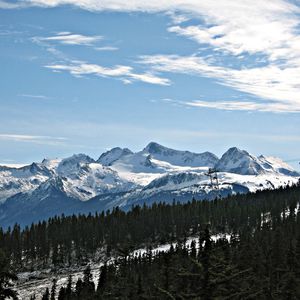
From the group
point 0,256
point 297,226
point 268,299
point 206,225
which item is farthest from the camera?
point 297,226

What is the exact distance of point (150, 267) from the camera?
15875 cm

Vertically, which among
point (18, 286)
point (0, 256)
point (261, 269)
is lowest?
point (18, 286)

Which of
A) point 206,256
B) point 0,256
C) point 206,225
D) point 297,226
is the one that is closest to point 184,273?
point 206,256

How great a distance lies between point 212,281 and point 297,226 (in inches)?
6898

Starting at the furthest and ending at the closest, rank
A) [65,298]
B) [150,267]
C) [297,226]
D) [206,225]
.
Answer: [297,226]
[150,267]
[65,298]
[206,225]

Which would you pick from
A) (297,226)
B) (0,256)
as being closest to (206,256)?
(0,256)

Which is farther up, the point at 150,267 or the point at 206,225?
the point at 206,225

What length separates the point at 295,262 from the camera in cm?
9494

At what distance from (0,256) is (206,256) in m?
14.2

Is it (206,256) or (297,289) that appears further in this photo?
(297,289)

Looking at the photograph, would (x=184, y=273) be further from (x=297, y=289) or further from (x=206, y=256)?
(x=297, y=289)

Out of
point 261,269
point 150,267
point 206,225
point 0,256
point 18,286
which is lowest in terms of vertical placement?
point 18,286

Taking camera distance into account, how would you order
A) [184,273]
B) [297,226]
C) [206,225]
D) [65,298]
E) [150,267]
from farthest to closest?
[297,226] < [150,267] < [65,298] < [206,225] < [184,273]

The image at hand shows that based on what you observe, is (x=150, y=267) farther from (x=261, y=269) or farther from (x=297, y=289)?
(x=297, y=289)
